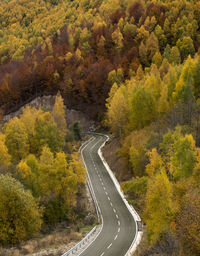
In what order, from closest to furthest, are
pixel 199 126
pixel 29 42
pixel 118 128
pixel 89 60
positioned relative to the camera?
pixel 199 126 → pixel 118 128 → pixel 89 60 → pixel 29 42

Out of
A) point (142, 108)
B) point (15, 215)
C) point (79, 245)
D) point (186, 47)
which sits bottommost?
point (79, 245)

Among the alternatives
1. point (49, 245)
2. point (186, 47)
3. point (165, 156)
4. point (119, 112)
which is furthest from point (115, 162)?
point (186, 47)

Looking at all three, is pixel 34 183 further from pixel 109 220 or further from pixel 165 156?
pixel 165 156

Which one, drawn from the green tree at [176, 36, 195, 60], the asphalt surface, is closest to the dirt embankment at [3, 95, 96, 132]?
the asphalt surface

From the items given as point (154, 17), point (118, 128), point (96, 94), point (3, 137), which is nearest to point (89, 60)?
point (96, 94)

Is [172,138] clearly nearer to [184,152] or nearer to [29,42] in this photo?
[184,152]

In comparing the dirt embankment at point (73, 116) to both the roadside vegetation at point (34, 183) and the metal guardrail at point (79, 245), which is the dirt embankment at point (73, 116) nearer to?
the roadside vegetation at point (34, 183)
